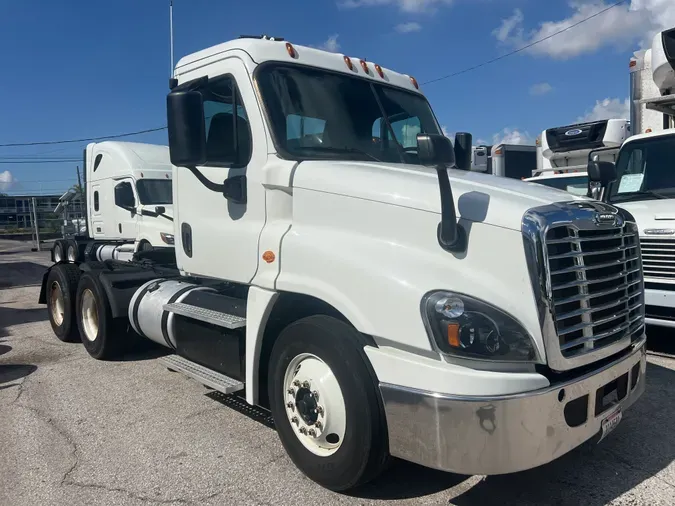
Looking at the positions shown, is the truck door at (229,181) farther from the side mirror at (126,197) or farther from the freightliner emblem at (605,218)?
the side mirror at (126,197)

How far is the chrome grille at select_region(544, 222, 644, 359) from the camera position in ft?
9.93

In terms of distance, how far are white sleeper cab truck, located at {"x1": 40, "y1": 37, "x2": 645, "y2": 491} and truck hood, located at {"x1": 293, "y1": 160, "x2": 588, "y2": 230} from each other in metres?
0.01

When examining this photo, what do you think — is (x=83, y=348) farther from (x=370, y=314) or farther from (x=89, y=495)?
(x=370, y=314)

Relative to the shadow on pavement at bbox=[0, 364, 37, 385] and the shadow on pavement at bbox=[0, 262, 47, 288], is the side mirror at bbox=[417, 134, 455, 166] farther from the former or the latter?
the shadow on pavement at bbox=[0, 262, 47, 288]

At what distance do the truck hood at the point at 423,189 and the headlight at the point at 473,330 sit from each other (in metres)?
0.46

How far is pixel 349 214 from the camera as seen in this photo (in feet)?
11.6

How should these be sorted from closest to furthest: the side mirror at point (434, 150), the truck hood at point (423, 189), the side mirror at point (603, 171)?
the side mirror at point (434, 150) → the truck hood at point (423, 189) → the side mirror at point (603, 171)

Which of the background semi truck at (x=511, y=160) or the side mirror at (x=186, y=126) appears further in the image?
the background semi truck at (x=511, y=160)

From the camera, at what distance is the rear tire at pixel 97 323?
20.8ft

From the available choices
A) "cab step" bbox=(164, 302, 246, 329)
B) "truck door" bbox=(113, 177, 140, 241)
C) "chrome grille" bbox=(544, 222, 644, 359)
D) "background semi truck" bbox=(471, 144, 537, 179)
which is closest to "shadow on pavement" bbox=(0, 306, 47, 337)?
"truck door" bbox=(113, 177, 140, 241)

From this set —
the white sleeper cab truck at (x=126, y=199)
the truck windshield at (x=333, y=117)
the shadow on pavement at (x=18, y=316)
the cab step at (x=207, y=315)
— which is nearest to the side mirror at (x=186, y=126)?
the truck windshield at (x=333, y=117)

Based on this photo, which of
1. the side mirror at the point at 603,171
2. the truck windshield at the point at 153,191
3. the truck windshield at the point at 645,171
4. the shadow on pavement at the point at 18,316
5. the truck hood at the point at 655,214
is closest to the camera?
the side mirror at the point at 603,171

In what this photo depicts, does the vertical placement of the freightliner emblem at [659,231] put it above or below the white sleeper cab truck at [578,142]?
below

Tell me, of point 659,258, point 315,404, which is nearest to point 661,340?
point 659,258
